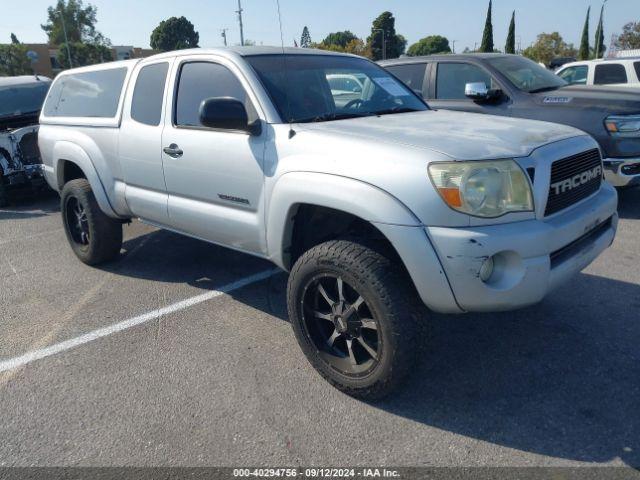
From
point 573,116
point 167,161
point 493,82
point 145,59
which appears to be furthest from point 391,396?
point 493,82

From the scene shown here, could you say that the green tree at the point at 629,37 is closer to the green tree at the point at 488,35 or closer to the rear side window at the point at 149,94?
the green tree at the point at 488,35

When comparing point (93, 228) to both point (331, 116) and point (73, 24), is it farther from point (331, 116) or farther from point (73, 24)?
point (73, 24)

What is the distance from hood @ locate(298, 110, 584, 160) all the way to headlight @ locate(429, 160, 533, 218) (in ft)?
0.18

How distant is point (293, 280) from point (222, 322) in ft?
3.46

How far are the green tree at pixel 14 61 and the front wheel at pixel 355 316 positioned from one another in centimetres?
6020

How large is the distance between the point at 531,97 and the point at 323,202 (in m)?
4.68

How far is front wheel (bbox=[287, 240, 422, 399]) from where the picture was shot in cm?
256

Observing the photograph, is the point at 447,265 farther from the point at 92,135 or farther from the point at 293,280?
the point at 92,135

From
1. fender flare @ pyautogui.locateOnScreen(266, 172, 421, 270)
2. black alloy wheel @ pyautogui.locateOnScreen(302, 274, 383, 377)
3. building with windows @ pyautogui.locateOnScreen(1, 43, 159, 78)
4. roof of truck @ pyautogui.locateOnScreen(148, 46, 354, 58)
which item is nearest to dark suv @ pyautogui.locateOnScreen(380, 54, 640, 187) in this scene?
roof of truck @ pyautogui.locateOnScreen(148, 46, 354, 58)

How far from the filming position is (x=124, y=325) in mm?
3777

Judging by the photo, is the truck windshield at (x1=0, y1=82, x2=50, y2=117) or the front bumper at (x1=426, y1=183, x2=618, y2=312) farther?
the truck windshield at (x1=0, y1=82, x2=50, y2=117)

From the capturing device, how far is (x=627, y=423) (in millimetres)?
2512

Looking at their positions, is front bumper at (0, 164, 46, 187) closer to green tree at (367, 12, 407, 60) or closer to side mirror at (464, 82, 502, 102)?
side mirror at (464, 82, 502, 102)

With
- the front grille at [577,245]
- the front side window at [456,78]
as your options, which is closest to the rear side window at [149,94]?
the front grille at [577,245]
